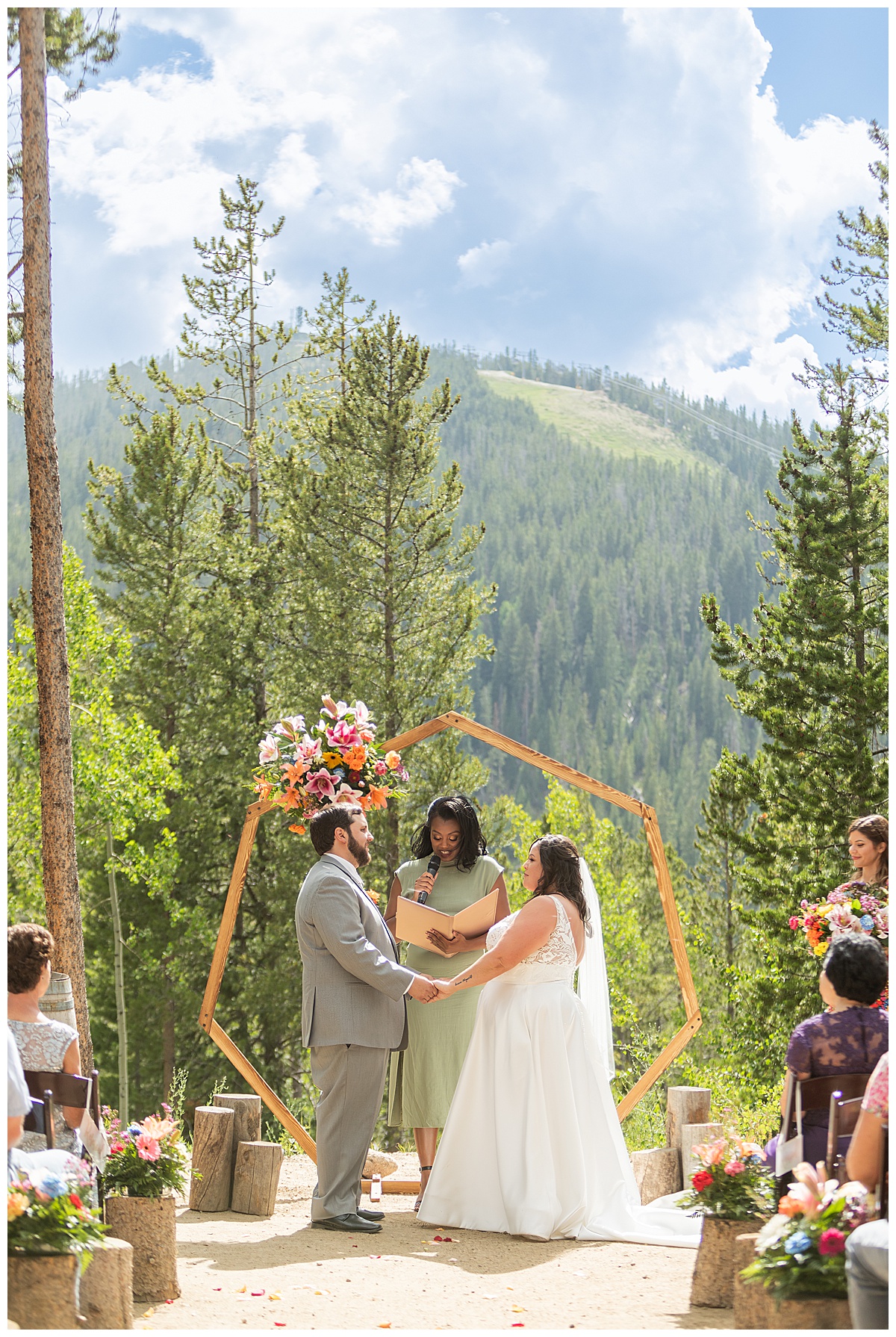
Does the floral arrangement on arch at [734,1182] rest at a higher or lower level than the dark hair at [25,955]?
lower

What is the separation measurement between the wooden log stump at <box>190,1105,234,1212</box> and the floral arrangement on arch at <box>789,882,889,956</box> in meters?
2.90

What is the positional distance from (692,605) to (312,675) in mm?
70001

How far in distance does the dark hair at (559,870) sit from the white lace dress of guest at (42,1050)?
213 centimetres

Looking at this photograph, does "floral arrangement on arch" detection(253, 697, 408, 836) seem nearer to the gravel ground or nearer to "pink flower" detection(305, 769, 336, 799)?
"pink flower" detection(305, 769, 336, 799)

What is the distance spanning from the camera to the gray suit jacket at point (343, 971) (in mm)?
5125

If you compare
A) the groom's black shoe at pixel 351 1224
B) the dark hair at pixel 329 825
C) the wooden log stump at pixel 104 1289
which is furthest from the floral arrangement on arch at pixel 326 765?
the wooden log stump at pixel 104 1289

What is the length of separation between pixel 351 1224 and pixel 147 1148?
52.5 inches

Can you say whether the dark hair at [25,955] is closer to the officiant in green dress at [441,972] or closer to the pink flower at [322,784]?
the officiant in green dress at [441,972]

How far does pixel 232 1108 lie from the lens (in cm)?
611

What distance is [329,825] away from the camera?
5375 millimetres

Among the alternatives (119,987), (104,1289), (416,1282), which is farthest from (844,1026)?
(119,987)

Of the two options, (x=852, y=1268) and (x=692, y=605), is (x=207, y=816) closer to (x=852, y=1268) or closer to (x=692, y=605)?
(x=852, y=1268)

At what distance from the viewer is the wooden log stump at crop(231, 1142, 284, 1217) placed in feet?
19.2

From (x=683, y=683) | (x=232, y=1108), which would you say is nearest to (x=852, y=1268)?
(x=232, y=1108)
